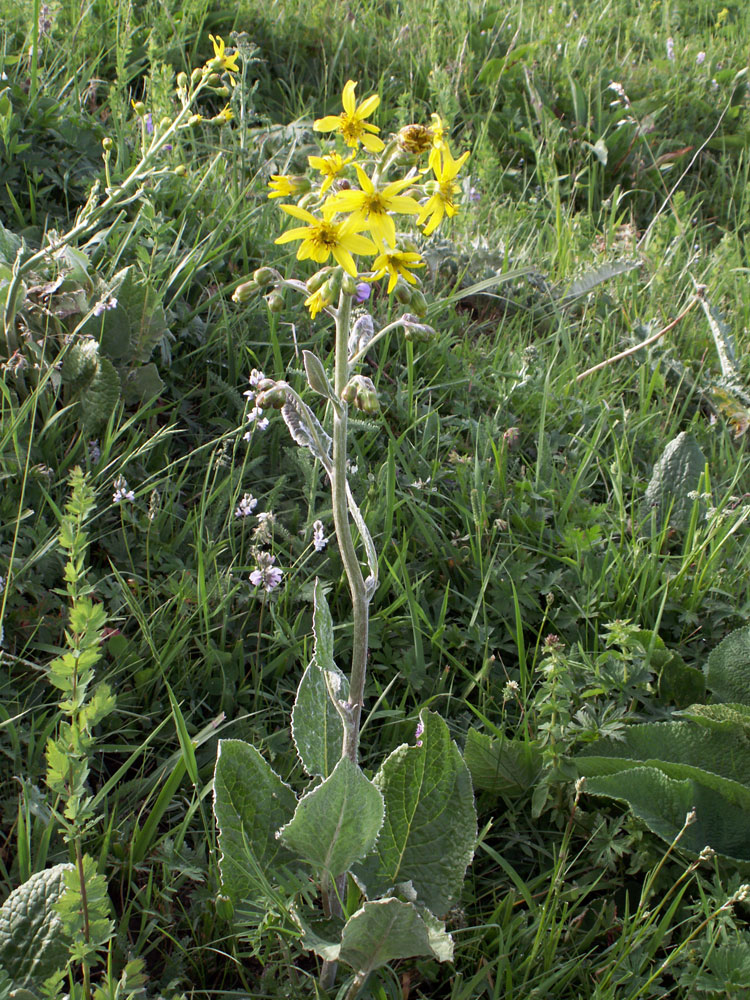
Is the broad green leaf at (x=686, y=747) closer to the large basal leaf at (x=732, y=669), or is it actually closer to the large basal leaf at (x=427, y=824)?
the large basal leaf at (x=732, y=669)

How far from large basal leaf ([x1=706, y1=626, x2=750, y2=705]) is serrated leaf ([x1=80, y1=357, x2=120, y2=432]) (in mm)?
1809

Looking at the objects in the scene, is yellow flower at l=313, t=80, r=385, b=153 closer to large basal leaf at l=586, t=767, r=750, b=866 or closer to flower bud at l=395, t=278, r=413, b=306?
flower bud at l=395, t=278, r=413, b=306

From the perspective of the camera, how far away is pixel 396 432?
2.78 metres

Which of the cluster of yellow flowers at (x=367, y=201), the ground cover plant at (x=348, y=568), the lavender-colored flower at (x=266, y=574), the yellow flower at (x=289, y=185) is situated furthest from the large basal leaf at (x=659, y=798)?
the yellow flower at (x=289, y=185)

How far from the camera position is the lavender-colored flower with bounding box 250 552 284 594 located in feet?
6.70

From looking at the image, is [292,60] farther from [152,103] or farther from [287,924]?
[287,924]

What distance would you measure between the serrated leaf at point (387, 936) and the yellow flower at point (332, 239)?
1076 mm

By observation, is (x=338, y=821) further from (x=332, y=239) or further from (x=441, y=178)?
(x=441, y=178)

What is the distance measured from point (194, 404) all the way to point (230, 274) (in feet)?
2.15

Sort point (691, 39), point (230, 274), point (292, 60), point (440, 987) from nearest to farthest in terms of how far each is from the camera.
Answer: point (440, 987) → point (230, 274) → point (292, 60) → point (691, 39)

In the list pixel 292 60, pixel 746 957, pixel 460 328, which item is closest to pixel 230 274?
pixel 460 328

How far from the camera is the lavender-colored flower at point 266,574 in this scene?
2.04 m

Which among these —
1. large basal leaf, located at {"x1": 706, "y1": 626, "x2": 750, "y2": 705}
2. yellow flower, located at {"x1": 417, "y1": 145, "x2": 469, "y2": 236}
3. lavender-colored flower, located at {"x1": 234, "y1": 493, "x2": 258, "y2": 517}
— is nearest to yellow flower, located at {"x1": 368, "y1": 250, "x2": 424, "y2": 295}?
yellow flower, located at {"x1": 417, "y1": 145, "x2": 469, "y2": 236}

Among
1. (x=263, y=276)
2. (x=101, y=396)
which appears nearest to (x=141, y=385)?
(x=101, y=396)
